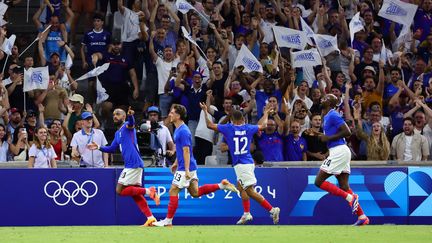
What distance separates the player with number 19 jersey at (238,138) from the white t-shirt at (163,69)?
564 cm

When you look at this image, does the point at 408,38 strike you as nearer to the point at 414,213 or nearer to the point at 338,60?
the point at 338,60

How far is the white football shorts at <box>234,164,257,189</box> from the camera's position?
865 inches

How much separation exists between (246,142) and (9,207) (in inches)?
196

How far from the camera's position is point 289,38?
2825 cm

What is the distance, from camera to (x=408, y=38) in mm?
30297

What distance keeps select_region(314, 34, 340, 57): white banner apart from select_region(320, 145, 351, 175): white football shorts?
7.03 m

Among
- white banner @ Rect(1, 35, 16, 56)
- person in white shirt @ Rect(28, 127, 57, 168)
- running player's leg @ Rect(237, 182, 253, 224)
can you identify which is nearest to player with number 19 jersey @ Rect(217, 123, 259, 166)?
running player's leg @ Rect(237, 182, 253, 224)

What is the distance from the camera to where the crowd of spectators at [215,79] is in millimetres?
25781

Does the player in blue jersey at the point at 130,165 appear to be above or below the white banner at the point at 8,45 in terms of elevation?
below

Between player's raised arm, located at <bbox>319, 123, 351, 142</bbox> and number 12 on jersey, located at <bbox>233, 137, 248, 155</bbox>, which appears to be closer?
player's raised arm, located at <bbox>319, 123, 351, 142</bbox>

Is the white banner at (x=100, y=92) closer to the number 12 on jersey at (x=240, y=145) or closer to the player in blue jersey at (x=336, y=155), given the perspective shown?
the number 12 on jersey at (x=240, y=145)

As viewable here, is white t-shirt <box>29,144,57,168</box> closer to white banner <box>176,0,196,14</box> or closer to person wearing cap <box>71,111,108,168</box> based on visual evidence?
person wearing cap <box>71,111,108,168</box>
